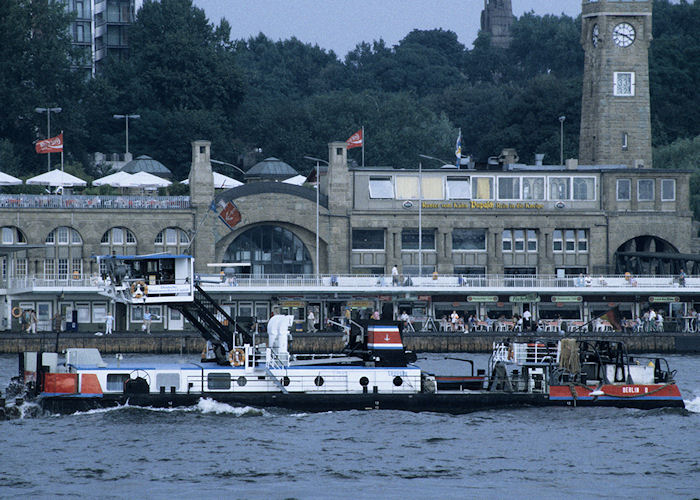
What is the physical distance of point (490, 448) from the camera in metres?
49.8

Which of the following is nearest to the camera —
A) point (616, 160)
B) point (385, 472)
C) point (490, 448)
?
point (385, 472)

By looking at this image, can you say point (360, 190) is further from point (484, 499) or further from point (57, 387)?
point (484, 499)

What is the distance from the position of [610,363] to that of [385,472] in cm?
1435

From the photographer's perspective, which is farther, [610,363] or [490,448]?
[610,363]

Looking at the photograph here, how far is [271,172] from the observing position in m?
123

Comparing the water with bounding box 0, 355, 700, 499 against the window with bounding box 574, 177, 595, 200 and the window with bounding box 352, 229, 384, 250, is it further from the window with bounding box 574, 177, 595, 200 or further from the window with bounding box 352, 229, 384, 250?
the window with bounding box 574, 177, 595, 200

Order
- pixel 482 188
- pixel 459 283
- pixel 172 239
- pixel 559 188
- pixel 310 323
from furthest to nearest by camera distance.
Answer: pixel 559 188 < pixel 482 188 < pixel 172 239 < pixel 459 283 < pixel 310 323

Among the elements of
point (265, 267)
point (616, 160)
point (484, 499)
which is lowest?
point (484, 499)

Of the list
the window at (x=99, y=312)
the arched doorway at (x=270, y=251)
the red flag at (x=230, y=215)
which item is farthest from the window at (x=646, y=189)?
the window at (x=99, y=312)

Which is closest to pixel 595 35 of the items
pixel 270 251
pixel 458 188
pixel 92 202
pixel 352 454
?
pixel 458 188

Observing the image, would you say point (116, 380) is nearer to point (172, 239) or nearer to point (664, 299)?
point (172, 239)

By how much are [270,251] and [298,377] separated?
49390mm

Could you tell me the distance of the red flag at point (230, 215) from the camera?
10012 cm

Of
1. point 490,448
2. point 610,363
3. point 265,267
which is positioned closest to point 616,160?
point 265,267
